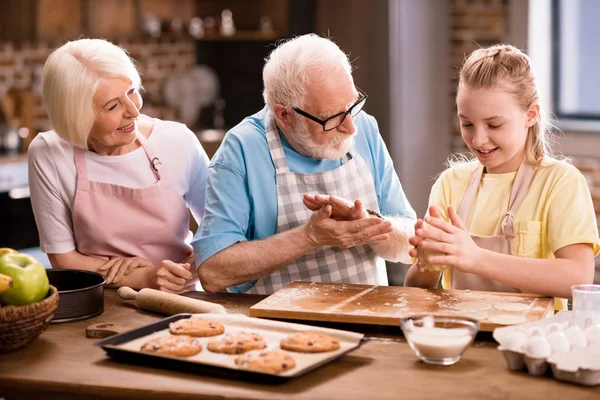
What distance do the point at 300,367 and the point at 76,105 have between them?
3.95 ft

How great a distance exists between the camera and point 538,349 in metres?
1.75

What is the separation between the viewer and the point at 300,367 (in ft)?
5.92

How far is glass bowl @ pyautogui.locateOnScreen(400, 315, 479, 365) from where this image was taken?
1.82 meters

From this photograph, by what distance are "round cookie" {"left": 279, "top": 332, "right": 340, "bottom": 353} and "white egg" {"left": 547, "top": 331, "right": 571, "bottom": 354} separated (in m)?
0.43

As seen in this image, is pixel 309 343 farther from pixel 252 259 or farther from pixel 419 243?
pixel 252 259

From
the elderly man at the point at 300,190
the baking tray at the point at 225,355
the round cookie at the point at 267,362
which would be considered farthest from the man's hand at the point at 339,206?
the round cookie at the point at 267,362

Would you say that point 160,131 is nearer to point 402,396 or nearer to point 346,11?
point 402,396

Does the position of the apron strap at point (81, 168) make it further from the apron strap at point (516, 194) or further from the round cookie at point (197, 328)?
the apron strap at point (516, 194)

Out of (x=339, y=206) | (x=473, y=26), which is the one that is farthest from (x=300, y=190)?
(x=473, y=26)

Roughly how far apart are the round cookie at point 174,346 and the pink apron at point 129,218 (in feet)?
2.82

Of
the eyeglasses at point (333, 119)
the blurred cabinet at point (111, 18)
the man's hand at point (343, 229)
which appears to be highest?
the blurred cabinet at point (111, 18)

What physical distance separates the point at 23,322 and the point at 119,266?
Result: 0.69 meters

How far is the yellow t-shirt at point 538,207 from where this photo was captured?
7.59 feet

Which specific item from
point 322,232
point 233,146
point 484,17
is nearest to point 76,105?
point 233,146
